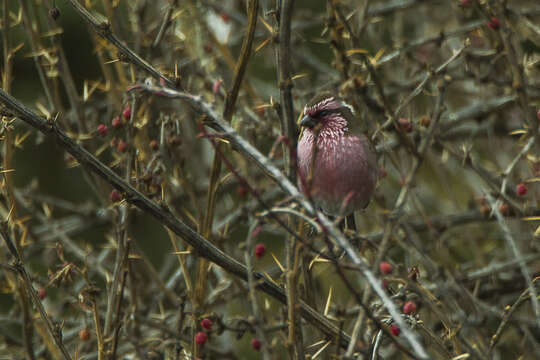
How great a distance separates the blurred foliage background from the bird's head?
108mm

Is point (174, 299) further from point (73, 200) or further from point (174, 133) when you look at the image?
point (73, 200)

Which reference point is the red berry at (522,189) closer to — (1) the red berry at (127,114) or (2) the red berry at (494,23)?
(2) the red berry at (494,23)

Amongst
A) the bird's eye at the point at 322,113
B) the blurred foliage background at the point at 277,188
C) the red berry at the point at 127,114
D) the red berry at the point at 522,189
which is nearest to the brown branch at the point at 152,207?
the blurred foliage background at the point at 277,188

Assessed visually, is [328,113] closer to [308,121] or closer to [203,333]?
[308,121]

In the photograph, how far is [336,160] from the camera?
4.34m

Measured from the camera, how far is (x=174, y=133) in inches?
161

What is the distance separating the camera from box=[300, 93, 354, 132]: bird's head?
4512 mm

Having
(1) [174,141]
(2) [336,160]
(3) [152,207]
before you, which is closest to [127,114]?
(1) [174,141]

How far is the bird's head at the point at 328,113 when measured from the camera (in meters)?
4.51

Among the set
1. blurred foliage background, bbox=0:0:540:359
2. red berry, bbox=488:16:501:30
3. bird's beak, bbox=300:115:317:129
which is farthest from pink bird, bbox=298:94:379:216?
red berry, bbox=488:16:501:30

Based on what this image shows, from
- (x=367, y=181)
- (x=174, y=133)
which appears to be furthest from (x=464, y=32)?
(x=174, y=133)

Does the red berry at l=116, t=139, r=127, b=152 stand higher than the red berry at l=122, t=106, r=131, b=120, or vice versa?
the red berry at l=122, t=106, r=131, b=120

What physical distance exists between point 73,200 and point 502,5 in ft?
23.2

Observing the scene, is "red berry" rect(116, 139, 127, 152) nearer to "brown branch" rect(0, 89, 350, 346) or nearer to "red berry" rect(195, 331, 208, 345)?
"brown branch" rect(0, 89, 350, 346)
